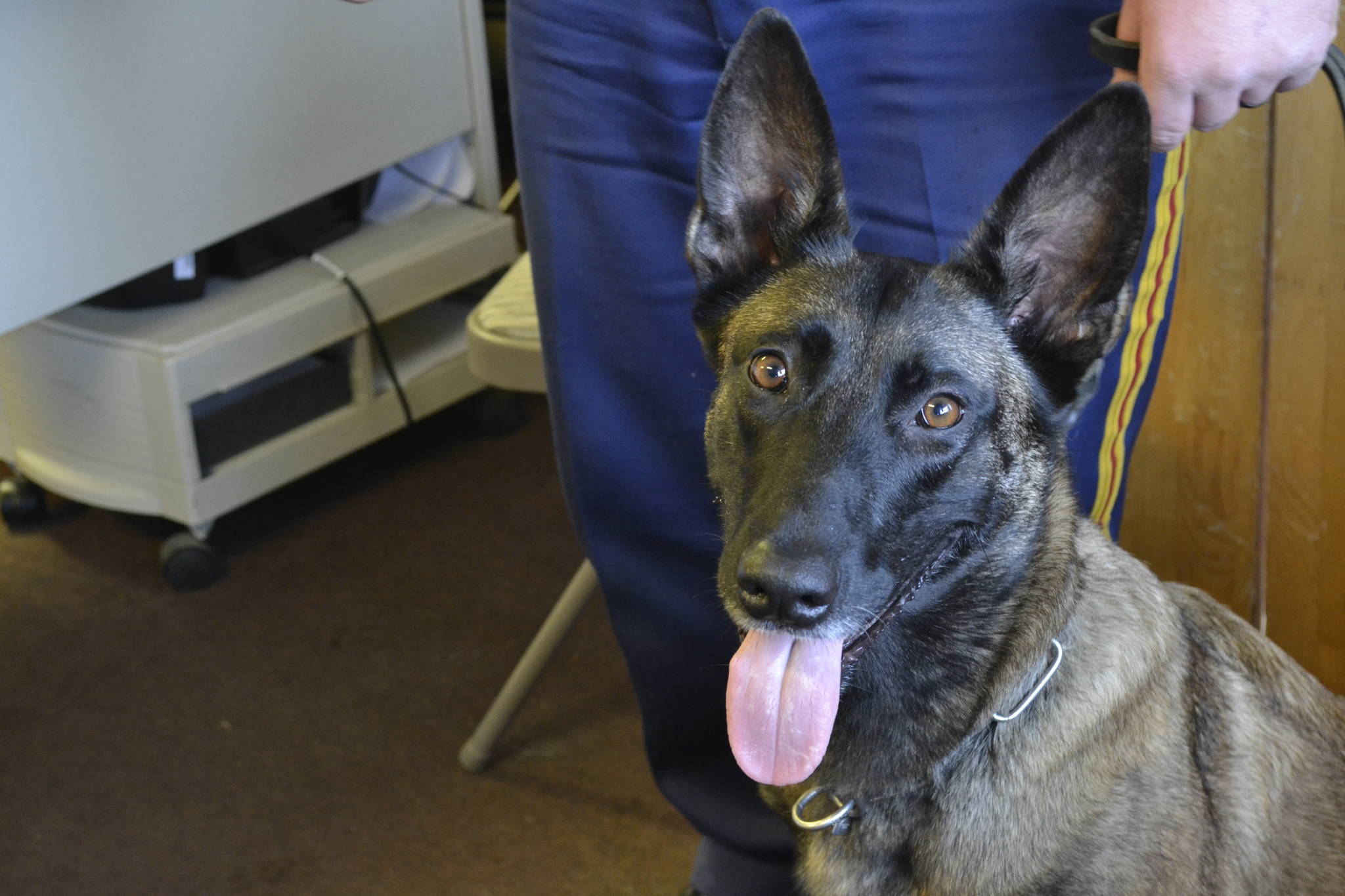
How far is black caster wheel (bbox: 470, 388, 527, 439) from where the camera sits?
3318mm

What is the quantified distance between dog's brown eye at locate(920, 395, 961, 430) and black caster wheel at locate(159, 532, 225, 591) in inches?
76.3

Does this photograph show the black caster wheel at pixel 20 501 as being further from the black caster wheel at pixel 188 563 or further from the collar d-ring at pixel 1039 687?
the collar d-ring at pixel 1039 687

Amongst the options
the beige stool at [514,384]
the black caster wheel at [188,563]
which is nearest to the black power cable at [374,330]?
the black caster wheel at [188,563]

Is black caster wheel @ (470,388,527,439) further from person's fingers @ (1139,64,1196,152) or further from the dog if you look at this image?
person's fingers @ (1139,64,1196,152)

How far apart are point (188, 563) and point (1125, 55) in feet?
7.10

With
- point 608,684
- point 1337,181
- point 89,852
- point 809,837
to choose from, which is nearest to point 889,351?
point 809,837

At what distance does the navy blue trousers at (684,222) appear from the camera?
1.45 metres

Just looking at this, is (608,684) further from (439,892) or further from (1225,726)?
(1225,726)

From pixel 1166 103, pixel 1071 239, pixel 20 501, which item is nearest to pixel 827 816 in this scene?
pixel 1071 239

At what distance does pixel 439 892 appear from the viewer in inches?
80.3

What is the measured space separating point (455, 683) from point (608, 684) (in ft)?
0.96

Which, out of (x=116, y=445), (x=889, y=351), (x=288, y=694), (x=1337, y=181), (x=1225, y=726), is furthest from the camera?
(x=116, y=445)

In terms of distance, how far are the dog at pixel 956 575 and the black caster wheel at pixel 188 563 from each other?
5.47 feet

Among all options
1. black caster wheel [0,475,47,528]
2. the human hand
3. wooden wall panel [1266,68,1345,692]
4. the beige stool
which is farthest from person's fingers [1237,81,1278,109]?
black caster wheel [0,475,47,528]
